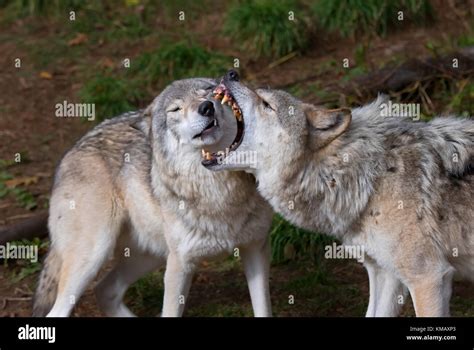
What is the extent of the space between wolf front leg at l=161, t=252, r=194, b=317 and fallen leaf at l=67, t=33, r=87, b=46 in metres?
5.35

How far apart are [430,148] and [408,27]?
4.94m

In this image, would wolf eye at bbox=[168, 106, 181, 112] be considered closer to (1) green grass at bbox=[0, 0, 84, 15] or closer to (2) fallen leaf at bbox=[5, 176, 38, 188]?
(2) fallen leaf at bbox=[5, 176, 38, 188]

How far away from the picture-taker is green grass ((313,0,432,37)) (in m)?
11.2

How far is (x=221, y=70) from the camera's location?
1098 cm

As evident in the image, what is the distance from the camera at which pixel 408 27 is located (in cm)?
1137

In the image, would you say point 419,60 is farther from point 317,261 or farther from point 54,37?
point 54,37

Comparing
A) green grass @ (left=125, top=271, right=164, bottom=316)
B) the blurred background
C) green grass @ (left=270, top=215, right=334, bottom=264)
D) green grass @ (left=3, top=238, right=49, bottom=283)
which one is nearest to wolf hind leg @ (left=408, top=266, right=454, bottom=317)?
the blurred background

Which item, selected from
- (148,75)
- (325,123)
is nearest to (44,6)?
(148,75)

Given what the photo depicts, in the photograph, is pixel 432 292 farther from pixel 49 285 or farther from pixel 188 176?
pixel 49 285

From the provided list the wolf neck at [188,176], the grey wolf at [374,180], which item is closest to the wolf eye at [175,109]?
the wolf neck at [188,176]

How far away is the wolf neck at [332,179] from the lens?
6578 mm

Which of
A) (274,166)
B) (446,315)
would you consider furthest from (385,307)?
(274,166)

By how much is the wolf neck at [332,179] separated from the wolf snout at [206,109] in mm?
477

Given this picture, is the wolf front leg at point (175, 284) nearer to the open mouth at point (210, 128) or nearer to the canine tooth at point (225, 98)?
the open mouth at point (210, 128)
